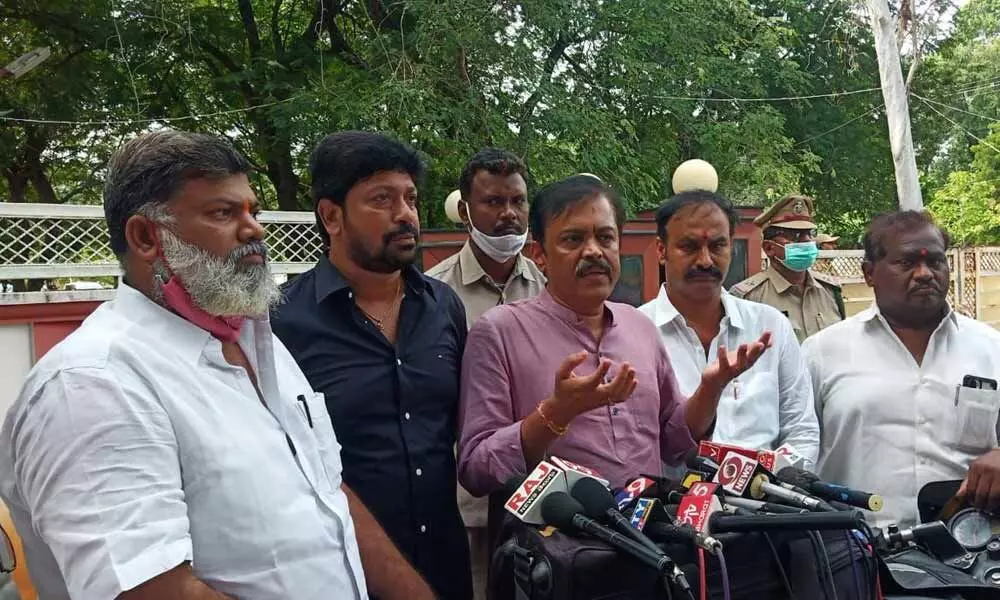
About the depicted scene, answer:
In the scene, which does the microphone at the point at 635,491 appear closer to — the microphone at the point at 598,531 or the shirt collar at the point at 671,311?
the microphone at the point at 598,531

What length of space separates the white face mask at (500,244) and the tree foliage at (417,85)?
5.84m

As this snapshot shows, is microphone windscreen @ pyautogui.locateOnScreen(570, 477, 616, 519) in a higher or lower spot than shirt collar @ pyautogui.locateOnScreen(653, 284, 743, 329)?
lower

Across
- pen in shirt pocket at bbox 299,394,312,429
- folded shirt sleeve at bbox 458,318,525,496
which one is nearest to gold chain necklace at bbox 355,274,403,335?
folded shirt sleeve at bbox 458,318,525,496

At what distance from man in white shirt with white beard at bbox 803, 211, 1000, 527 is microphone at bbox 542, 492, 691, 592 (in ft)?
5.02

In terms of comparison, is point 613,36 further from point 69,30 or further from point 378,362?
point 378,362

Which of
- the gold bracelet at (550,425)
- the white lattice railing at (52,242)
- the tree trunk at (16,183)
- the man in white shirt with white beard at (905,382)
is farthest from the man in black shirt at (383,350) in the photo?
the tree trunk at (16,183)

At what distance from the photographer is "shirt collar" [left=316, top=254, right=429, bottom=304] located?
2445 mm

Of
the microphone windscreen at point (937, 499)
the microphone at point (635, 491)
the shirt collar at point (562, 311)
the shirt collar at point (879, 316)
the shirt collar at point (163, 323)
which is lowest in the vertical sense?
the microphone windscreen at point (937, 499)

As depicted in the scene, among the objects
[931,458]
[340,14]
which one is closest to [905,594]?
[931,458]

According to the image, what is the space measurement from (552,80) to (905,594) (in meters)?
9.75

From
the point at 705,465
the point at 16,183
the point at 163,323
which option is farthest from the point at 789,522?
the point at 16,183

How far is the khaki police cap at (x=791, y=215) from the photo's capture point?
5363 mm

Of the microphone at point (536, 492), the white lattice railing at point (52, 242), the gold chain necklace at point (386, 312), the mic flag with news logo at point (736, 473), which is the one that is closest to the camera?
the microphone at point (536, 492)

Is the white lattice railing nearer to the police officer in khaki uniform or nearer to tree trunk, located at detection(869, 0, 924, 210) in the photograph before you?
the police officer in khaki uniform
